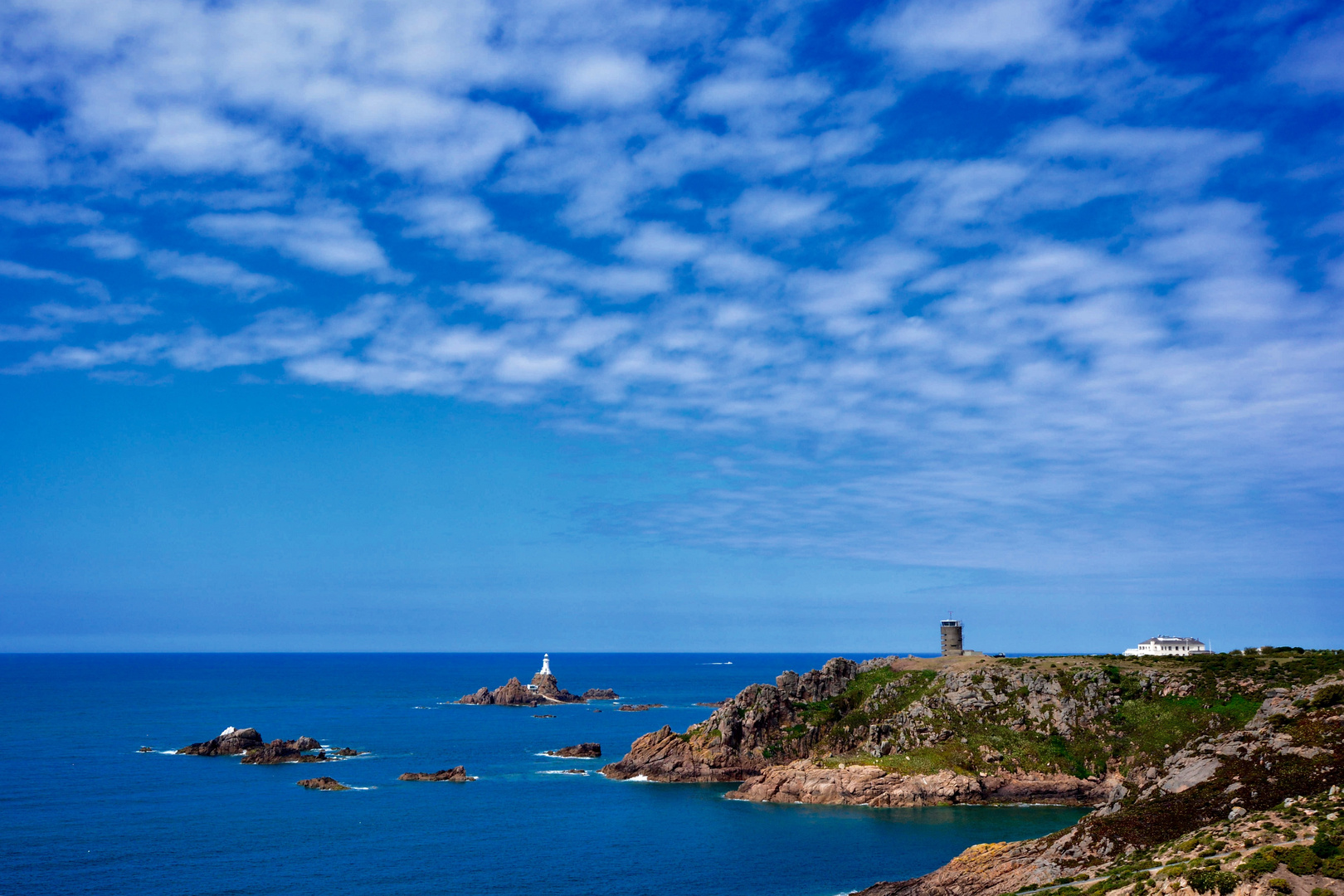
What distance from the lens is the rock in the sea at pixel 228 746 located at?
15638 centimetres

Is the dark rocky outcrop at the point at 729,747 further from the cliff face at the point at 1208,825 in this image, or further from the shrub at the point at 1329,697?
the shrub at the point at 1329,697

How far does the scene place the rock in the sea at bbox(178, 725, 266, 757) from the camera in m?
156

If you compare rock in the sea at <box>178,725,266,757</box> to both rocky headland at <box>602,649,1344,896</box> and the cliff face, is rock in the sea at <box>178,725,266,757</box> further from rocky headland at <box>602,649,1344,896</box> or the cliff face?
the cliff face

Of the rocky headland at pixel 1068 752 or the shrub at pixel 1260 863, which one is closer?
the shrub at pixel 1260 863

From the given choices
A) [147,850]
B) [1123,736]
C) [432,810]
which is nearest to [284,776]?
[432,810]

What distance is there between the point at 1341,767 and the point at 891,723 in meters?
77.0

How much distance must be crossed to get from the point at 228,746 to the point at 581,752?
201ft

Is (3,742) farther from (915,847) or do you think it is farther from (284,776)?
(915,847)

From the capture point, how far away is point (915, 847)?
90.5 metres

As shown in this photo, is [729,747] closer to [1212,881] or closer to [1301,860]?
[1212,881]

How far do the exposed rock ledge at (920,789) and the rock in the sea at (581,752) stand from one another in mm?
45538

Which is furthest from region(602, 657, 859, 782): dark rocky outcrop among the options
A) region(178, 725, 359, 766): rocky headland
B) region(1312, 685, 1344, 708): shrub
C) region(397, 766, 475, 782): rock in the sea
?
region(1312, 685, 1344, 708): shrub

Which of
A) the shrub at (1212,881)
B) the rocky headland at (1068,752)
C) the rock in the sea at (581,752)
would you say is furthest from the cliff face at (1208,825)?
the rock in the sea at (581,752)

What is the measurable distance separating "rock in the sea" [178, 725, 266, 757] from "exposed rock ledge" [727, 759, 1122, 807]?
91604 mm
